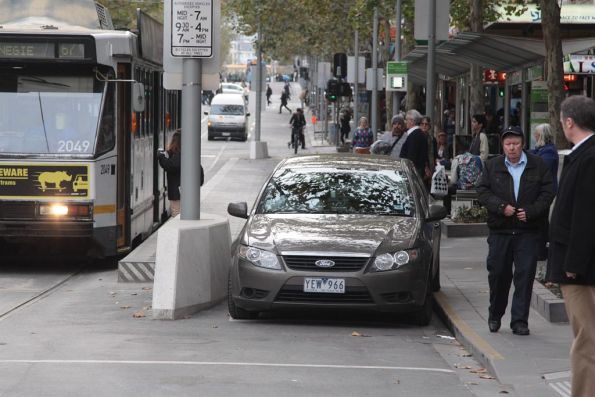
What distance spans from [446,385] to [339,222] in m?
3.45

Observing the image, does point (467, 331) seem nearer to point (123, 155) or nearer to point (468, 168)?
point (123, 155)

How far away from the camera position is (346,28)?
61.6 metres

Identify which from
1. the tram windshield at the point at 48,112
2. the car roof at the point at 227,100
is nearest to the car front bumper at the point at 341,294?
the tram windshield at the point at 48,112

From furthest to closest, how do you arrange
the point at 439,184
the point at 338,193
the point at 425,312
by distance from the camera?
the point at 439,184
the point at 338,193
the point at 425,312

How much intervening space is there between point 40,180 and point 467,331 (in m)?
6.56

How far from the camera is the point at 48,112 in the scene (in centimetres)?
1652

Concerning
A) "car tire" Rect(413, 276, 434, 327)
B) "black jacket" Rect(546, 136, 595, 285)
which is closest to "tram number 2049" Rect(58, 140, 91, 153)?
"car tire" Rect(413, 276, 434, 327)

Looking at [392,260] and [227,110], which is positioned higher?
[227,110]

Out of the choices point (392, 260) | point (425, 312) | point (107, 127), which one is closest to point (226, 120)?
point (107, 127)

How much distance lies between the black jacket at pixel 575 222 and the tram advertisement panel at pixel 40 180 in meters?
9.31

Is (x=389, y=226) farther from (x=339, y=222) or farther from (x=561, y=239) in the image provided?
(x=561, y=239)

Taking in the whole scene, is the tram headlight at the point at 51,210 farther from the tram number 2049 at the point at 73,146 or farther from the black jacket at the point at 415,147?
the black jacket at the point at 415,147

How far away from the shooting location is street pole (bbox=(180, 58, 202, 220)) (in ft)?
43.2

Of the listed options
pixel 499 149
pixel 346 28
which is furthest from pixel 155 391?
pixel 346 28
